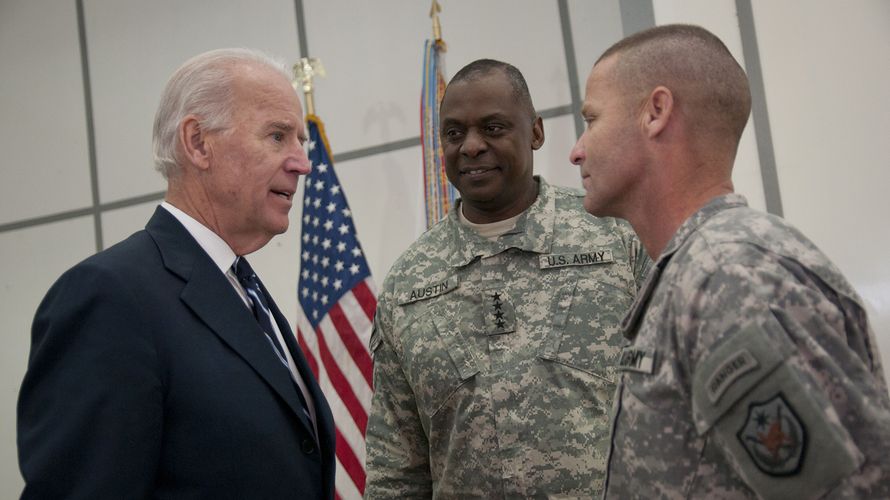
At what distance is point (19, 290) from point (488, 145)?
3.92 meters

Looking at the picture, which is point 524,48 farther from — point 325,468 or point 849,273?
point 325,468

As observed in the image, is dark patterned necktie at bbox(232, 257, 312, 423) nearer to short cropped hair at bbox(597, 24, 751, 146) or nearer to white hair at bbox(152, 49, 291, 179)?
white hair at bbox(152, 49, 291, 179)

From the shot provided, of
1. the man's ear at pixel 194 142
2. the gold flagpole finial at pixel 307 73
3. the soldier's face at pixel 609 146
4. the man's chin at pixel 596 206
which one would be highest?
the gold flagpole finial at pixel 307 73

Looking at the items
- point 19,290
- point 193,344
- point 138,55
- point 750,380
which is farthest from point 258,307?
point 19,290

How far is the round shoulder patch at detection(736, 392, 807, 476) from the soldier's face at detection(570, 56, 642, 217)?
0.53 metres

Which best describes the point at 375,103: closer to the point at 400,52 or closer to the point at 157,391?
the point at 400,52

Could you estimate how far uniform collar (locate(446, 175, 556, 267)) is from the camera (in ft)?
7.06

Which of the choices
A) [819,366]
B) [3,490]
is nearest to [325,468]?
[819,366]

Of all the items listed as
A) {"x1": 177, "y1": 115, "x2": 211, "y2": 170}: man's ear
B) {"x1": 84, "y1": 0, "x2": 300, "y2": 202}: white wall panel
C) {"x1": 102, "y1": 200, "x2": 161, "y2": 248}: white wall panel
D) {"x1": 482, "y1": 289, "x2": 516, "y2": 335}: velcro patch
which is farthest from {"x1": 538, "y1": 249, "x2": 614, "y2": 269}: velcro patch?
{"x1": 102, "y1": 200, "x2": 161, "y2": 248}: white wall panel

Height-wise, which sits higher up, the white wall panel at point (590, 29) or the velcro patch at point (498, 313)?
the white wall panel at point (590, 29)

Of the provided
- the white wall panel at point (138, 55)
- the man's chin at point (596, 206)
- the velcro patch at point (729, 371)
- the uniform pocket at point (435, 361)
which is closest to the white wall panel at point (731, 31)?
the uniform pocket at point (435, 361)

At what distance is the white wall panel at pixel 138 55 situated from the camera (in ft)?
15.5

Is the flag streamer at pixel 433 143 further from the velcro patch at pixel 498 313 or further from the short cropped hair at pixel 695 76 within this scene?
the short cropped hair at pixel 695 76

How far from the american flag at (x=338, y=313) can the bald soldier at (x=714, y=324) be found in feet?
6.51
